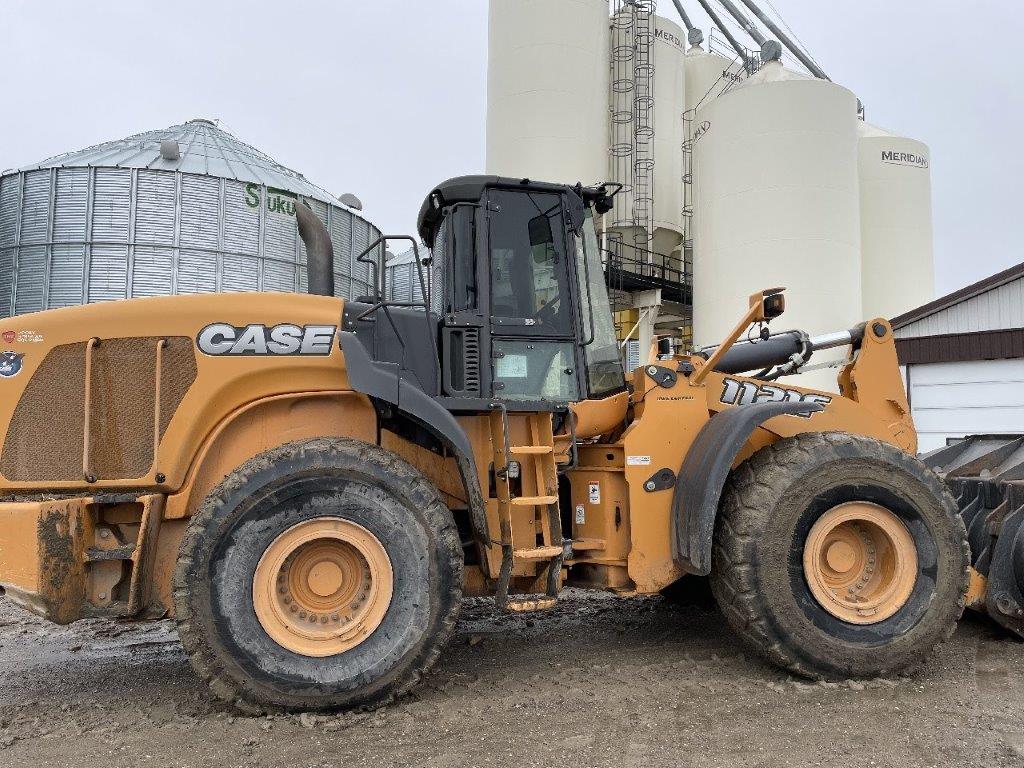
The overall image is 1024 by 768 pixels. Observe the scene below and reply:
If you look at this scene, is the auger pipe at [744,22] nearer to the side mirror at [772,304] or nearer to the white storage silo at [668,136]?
the white storage silo at [668,136]

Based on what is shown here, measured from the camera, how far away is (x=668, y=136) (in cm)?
2323

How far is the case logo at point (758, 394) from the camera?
5.15 meters

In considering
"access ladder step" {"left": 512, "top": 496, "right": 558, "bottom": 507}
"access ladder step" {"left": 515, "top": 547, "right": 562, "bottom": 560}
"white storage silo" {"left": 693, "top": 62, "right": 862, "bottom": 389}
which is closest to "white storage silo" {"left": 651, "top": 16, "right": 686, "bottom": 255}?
"white storage silo" {"left": 693, "top": 62, "right": 862, "bottom": 389}

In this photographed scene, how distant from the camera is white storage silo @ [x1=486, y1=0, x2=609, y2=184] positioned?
67.4 feet

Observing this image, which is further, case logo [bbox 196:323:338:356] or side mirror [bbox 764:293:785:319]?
side mirror [bbox 764:293:785:319]

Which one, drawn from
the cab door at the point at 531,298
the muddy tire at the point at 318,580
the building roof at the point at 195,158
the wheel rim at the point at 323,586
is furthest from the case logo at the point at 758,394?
the building roof at the point at 195,158

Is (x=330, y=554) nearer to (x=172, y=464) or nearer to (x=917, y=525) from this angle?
(x=172, y=464)

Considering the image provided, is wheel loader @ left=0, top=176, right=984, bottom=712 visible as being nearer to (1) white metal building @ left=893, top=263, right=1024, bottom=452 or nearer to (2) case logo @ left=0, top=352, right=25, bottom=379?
(2) case logo @ left=0, top=352, right=25, bottom=379

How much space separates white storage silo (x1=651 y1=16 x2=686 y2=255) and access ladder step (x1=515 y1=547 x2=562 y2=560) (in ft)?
64.4

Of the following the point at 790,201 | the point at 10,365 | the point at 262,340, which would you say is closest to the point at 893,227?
the point at 790,201

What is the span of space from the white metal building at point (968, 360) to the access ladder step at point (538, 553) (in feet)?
39.0

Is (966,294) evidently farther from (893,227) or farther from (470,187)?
(470,187)

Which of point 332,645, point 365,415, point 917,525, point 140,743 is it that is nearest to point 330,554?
point 332,645

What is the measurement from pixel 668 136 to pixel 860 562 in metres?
20.7
